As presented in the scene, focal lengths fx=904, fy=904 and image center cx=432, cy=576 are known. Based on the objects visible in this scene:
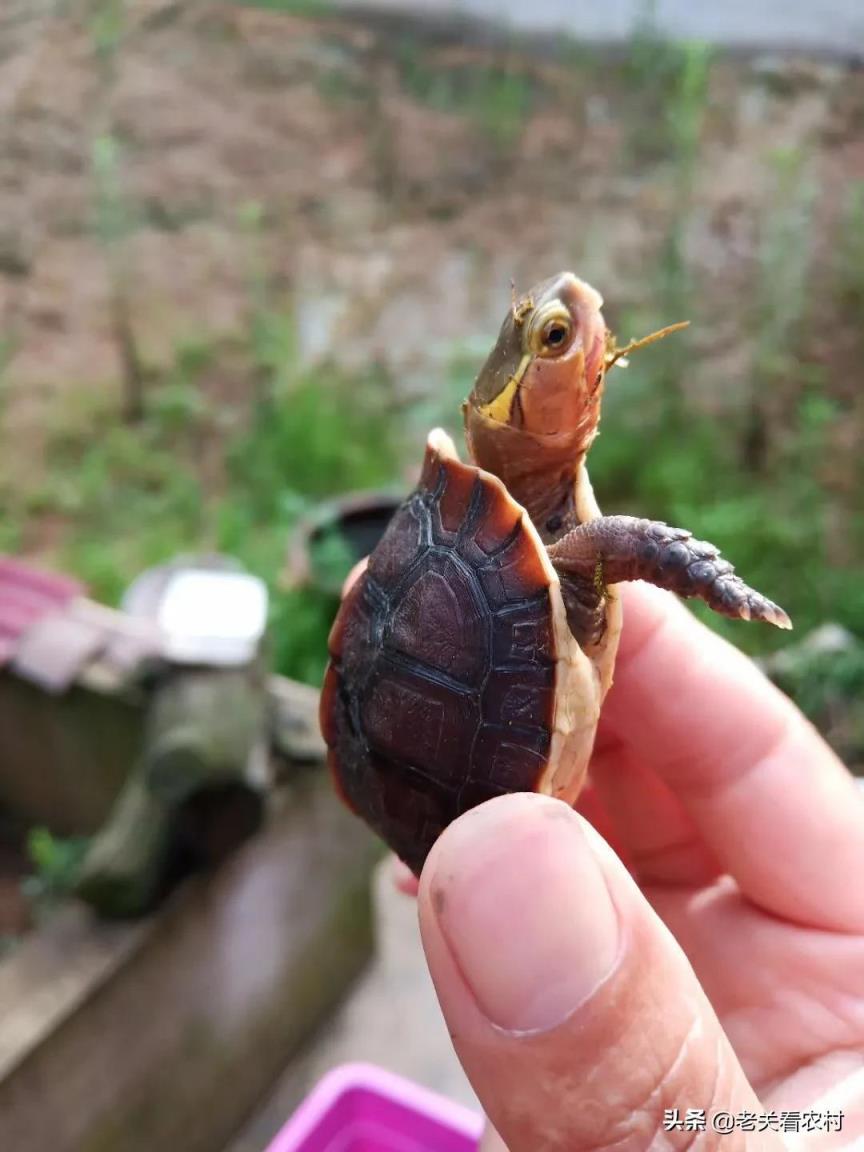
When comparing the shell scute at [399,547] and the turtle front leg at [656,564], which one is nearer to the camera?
the turtle front leg at [656,564]

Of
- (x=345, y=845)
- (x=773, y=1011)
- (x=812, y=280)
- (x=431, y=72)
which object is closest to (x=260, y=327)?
(x=431, y=72)

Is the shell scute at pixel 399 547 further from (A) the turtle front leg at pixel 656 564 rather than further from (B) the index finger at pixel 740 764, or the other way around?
(B) the index finger at pixel 740 764

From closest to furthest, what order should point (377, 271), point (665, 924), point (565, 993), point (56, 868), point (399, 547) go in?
point (565, 993) < point (399, 547) < point (665, 924) < point (56, 868) < point (377, 271)

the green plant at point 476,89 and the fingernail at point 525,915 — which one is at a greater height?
the green plant at point 476,89

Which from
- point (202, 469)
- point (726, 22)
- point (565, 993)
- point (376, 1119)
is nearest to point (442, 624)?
point (565, 993)

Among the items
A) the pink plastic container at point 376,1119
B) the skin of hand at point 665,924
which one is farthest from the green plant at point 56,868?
the skin of hand at point 665,924

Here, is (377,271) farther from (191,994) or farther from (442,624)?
(442,624)

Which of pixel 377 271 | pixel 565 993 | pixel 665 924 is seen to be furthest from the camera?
pixel 377 271
